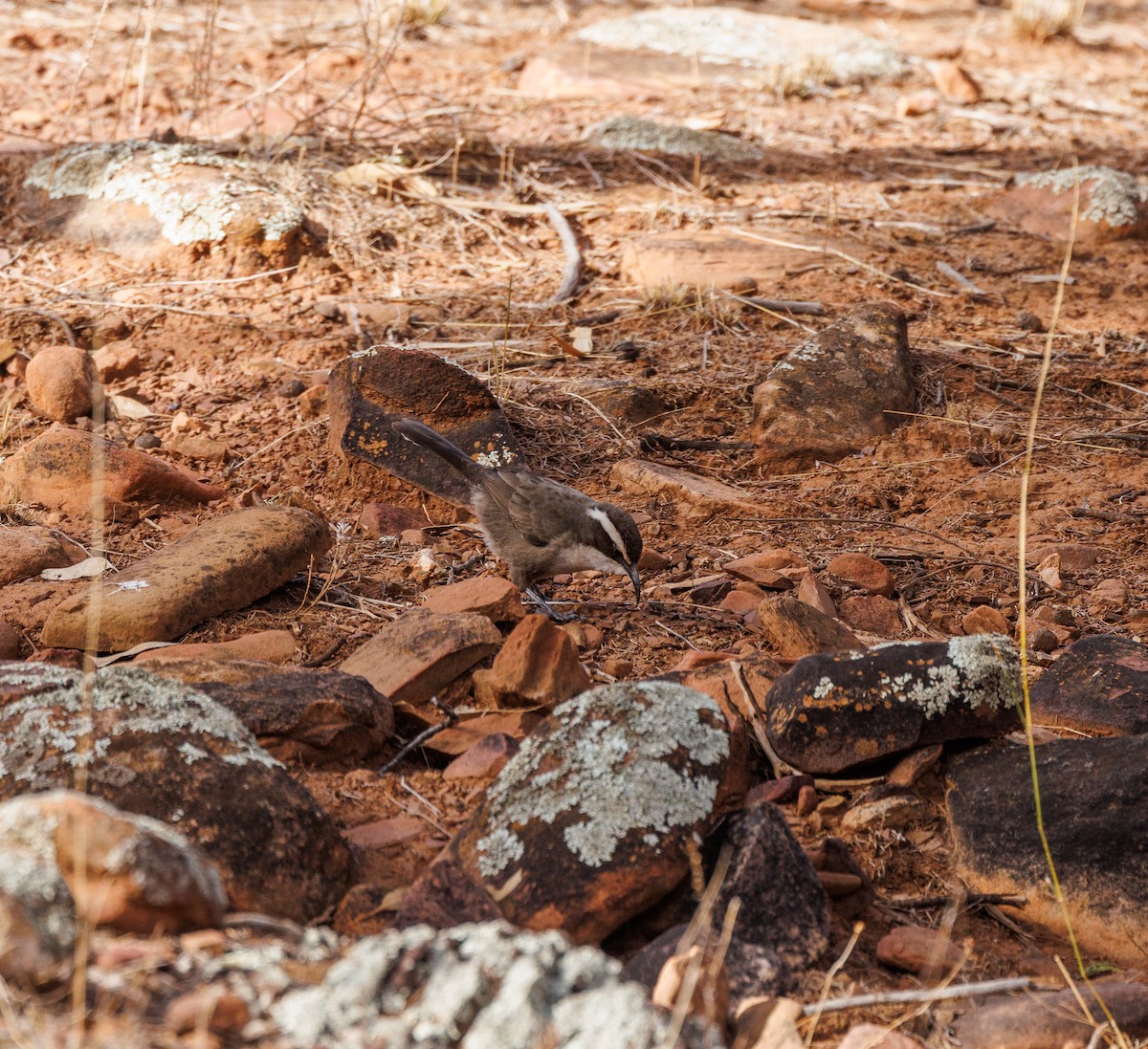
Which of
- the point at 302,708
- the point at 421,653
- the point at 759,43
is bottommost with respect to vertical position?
the point at 421,653

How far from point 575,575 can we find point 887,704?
2.18 m

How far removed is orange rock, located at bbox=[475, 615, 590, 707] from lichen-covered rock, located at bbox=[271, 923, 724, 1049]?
1.69 meters

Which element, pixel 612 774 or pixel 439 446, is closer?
pixel 612 774

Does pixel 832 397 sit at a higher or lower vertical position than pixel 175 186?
lower

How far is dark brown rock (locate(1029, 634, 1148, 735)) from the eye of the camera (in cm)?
351

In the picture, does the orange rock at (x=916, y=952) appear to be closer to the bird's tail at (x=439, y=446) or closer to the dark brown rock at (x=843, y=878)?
the dark brown rock at (x=843, y=878)

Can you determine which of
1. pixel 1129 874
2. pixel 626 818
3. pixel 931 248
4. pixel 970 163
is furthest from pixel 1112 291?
pixel 626 818

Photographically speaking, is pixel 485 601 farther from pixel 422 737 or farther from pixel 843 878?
pixel 843 878

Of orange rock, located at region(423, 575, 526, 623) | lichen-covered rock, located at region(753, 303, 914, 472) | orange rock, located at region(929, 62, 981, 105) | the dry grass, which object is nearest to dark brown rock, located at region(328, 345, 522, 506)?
orange rock, located at region(423, 575, 526, 623)

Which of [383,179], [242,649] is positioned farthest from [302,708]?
[383,179]

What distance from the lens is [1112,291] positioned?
7.34 metres

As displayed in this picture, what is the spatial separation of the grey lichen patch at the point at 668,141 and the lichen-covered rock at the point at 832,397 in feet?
12.1

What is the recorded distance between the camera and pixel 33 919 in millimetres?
1781

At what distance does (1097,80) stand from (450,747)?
35.5 feet
